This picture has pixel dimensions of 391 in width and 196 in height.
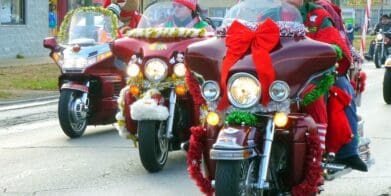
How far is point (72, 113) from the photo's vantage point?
10320 mm

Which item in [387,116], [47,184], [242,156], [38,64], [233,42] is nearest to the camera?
[242,156]

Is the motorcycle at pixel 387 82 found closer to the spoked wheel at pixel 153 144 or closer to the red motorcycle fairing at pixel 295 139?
the spoked wheel at pixel 153 144

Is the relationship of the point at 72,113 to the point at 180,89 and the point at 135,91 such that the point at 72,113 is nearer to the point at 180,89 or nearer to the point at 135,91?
the point at 135,91

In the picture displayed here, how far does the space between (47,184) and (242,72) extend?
3.09 metres

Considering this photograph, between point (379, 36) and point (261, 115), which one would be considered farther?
point (379, 36)

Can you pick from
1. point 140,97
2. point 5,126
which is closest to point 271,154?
point 140,97

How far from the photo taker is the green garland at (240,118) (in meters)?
5.34

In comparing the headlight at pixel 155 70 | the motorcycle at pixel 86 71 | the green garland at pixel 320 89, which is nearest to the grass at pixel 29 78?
the motorcycle at pixel 86 71

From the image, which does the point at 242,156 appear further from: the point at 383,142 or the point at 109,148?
the point at 383,142

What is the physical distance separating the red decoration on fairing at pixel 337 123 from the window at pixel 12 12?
23.1m

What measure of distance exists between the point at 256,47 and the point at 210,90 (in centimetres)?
43

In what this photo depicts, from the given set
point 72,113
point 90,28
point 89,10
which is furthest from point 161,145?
point 89,10

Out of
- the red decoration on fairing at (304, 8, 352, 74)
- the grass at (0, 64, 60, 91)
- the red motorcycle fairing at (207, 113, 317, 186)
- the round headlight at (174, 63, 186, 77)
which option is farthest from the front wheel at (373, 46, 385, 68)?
the red motorcycle fairing at (207, 113, 317, 186)

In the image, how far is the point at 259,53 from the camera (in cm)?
540
